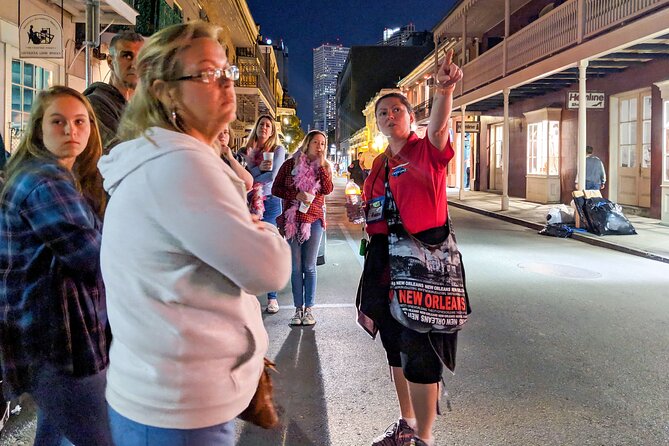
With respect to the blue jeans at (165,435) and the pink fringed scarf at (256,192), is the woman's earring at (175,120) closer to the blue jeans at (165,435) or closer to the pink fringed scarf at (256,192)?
the blue jeans at (165,435)

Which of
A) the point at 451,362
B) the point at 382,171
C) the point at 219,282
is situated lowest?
the point at 451,362

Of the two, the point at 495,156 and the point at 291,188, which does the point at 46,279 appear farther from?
the point at 495,156

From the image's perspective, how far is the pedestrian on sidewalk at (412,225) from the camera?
2.84m

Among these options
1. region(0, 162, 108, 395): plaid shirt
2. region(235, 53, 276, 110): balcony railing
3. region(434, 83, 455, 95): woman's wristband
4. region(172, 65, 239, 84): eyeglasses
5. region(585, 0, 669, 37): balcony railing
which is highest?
region(235, 53, 276, 110): balcony railing

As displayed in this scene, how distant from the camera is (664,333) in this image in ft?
17.7

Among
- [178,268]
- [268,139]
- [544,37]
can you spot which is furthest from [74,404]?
[544,37]

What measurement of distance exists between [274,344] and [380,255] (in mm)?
2406

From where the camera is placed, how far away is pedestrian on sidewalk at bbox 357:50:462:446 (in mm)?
2836

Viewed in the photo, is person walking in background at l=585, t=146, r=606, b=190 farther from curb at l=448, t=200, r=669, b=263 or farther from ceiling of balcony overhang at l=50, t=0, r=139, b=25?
ceiling of balcony overhang at l=50, t=0, r=139, b=25

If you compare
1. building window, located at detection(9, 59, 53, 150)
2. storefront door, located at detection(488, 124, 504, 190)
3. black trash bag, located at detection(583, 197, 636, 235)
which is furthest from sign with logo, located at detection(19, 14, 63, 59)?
storefront door, located at detection(488, 124, 504, 190)

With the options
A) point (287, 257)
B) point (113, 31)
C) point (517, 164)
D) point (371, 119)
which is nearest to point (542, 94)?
point (517, 164)

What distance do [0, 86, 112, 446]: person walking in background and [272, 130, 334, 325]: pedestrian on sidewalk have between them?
3.63m

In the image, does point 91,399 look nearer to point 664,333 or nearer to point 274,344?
point 274,344

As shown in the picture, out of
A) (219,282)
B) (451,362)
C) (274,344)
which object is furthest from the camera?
(274,344)
